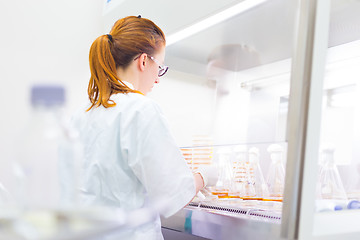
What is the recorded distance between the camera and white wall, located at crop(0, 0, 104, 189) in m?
2.03

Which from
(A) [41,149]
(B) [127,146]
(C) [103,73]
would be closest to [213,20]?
(C) [103,73]

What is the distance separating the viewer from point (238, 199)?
1510 millimetres

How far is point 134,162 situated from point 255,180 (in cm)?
61

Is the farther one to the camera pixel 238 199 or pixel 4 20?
pixel 4 20

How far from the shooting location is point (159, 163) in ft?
3.66

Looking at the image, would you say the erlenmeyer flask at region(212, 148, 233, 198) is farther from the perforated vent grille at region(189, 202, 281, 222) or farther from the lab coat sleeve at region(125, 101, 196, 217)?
the lab coat sleeve at region(125, 101, 196, 217)

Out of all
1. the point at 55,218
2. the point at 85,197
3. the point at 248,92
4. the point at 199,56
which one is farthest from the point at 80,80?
the point at 55,218

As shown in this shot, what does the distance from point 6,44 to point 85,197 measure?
124cm

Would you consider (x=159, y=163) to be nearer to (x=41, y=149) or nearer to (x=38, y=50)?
(x=41, y=149)

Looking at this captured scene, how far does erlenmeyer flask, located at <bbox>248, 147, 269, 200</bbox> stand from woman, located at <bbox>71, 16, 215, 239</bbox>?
1.08ft

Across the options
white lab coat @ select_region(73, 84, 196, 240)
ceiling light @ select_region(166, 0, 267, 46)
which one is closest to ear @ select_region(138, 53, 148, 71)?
white lab coat @ select_region(73, 84, 196, 240)

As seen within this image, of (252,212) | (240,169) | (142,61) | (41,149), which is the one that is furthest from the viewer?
(240,169)

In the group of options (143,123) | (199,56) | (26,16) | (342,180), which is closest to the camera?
(143,123)

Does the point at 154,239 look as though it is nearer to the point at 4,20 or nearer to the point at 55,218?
the point at 55,218
